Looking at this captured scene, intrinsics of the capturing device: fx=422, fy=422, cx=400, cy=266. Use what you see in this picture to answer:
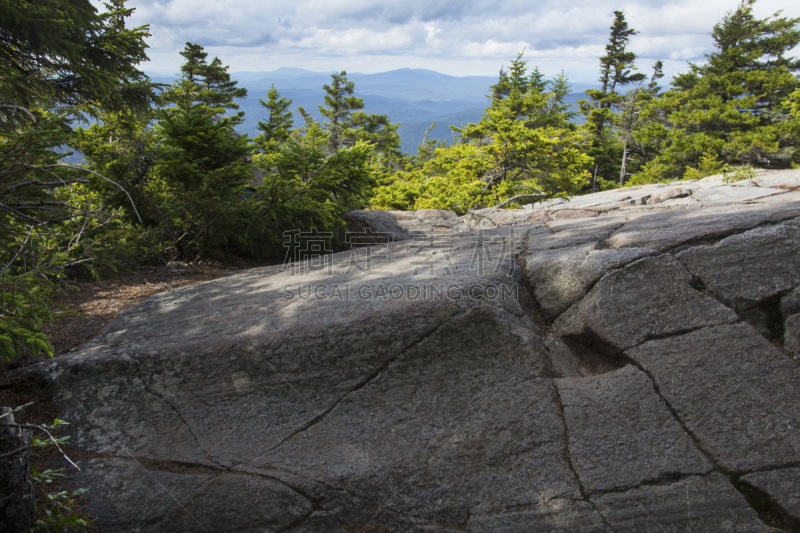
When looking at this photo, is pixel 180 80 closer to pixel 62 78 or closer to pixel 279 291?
pixel 62 78

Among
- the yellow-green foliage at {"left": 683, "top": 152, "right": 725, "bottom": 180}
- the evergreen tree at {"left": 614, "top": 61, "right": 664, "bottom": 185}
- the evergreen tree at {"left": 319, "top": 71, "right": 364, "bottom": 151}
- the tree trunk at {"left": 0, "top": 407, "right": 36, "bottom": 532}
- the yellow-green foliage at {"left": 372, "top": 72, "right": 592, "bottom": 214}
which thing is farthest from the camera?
the evergreen tree at {"left": 319, "top": 71, "right": 364, "bottom": 151}

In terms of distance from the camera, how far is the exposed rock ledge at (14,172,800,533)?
2.71m

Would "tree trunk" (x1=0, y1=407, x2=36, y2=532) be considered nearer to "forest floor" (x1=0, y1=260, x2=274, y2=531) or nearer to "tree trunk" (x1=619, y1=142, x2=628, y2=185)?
"forest floor" (x1=0, y1=260, x2=274, y2=531)

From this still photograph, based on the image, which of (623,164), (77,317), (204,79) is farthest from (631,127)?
(77,317)

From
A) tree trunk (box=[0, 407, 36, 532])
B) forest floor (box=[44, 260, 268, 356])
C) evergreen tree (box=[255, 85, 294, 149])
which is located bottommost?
tree trunk (box=[0, 407, 36, 532])

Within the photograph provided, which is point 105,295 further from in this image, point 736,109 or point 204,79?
point 736,109

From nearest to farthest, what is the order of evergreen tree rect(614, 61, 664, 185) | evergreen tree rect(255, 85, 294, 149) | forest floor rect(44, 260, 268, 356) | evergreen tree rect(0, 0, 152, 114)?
forest floor rect(44, 260, 268, 356), evergreen tree rect(0, 0, 152, 114), evergreen tree rect(255, 85, 294, 149), evergreen tree rect(614, 61, 664, 185)

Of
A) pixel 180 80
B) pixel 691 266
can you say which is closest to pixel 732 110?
pixel 691 266

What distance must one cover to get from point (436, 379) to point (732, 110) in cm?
3367

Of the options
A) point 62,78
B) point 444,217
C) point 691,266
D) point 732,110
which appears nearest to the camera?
point 691,266

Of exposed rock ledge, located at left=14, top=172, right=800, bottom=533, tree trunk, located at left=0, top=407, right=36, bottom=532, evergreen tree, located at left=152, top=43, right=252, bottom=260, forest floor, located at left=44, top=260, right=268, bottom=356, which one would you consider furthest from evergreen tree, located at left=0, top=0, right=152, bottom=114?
tree trunk, located at left=0, top=407, right=36, bottom=532

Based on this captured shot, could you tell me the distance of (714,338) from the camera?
3.25 metres

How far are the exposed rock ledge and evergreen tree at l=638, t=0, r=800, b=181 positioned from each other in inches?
1060

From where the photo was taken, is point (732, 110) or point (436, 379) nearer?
point (436, 379)
